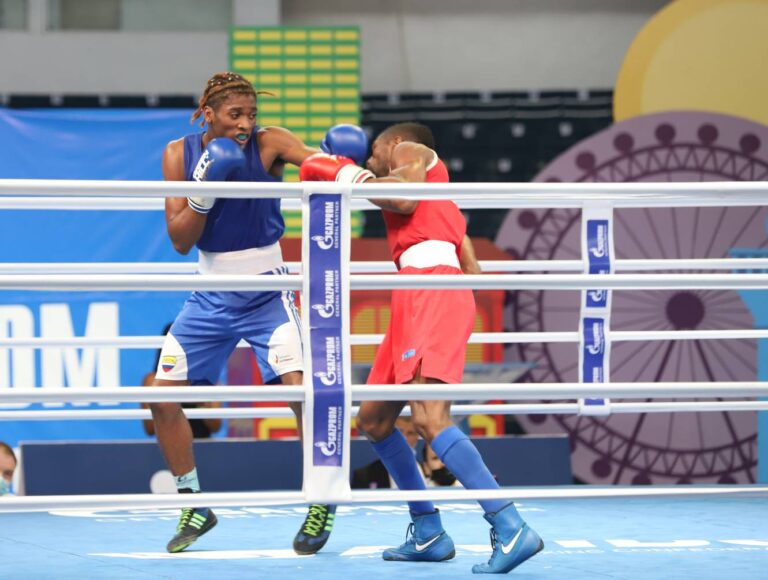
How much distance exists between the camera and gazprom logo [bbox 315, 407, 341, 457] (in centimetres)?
235

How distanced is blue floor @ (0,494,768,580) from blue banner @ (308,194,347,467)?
366 millimetres

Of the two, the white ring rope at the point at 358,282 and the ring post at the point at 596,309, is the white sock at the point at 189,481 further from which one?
the ring post at the point at 596,309

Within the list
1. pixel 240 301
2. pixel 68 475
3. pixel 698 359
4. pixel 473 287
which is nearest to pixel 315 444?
pixel 473 287

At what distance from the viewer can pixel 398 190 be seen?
2.41 m

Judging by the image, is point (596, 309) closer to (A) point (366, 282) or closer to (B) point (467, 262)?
(B) point (467, 262)

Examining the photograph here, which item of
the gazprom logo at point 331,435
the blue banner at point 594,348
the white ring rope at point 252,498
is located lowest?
the white ring rope at point 252,498

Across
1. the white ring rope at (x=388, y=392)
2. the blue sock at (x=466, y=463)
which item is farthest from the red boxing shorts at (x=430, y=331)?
the white ring rope at (x=388, y=392)

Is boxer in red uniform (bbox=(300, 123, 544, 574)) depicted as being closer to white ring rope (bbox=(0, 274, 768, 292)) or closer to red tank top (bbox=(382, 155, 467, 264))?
red tank top (bbox=(382, 155, 467, 264))

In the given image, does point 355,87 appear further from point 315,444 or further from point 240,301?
point 315,444

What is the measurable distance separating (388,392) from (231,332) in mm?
710

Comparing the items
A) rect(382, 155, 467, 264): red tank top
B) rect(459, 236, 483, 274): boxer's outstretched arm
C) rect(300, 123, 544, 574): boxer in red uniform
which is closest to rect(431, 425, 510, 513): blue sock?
rect(300, 123, 544, 574): boxer in red uniform

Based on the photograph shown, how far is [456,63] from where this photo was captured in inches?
311

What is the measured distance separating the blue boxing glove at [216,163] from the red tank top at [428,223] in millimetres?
420

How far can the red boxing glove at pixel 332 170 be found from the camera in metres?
2.58
